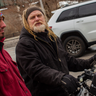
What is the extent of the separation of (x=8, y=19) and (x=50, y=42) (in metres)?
29.3

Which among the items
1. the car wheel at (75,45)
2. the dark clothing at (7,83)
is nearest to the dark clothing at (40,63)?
the dark clothing at (7,83)

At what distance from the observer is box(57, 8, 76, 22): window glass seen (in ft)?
20.9

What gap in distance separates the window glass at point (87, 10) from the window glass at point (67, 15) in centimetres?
29

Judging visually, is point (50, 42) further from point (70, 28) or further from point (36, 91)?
point (70, 28)

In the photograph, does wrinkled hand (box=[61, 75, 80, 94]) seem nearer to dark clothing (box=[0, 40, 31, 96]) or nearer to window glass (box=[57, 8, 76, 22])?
dark clothing (box=[0, 40, 31, 96])

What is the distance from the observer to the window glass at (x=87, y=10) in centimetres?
604

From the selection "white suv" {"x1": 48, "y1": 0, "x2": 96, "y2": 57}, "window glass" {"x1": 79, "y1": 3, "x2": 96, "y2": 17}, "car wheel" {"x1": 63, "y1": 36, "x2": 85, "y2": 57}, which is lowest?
"car wheel" {"x1": 63, "y1": 36, "x2": 85, "y2": 57}

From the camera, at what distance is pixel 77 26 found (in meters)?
6.14

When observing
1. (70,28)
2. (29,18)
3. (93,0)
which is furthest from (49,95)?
(93,0)

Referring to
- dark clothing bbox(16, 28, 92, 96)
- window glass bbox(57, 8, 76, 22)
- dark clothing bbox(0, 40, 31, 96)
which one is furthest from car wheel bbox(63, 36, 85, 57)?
dark clothing bbox(0, 40, 31, 96)

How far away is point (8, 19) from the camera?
29766 mm

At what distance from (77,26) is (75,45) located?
76cm

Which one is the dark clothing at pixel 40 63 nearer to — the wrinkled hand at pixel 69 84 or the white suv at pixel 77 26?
the wrinkled hand at pixel 69 84

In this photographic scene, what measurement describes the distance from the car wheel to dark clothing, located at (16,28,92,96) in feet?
14.1
